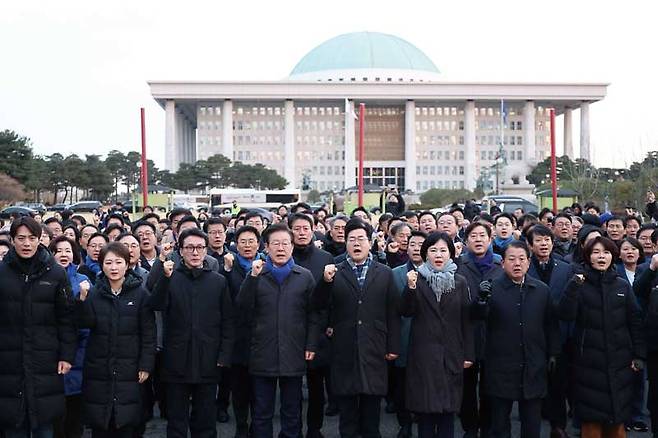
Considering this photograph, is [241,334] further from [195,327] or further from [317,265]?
[317,265]

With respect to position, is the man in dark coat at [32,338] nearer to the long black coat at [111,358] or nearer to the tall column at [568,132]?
the long black coat at [111,358]

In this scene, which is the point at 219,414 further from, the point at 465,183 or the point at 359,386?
the point at 465,183

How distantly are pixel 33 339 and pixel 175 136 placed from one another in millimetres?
65829

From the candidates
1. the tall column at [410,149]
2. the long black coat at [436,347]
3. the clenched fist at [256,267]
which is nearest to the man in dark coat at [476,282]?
the long black coat at [436,347]

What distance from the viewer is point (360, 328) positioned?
4.57m

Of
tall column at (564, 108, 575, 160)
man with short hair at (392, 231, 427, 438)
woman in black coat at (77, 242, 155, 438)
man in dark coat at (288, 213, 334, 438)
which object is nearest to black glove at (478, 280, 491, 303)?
man with short hair at (392, 231, 427, 438)

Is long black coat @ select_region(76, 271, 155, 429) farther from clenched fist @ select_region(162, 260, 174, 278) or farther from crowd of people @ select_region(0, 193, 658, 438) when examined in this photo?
clenched fist @ select_region(162, 260, 174, 278)

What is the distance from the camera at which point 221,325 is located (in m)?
4.68

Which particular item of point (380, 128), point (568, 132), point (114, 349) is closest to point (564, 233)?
point (114, 349)

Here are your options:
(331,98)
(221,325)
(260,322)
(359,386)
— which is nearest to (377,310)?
(359,386)

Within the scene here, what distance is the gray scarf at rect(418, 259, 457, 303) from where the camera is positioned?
14.6 ft

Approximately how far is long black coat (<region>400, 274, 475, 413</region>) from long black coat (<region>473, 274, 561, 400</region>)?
165mm

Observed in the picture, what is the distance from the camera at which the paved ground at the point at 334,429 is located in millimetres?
5242

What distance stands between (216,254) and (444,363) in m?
2.67
